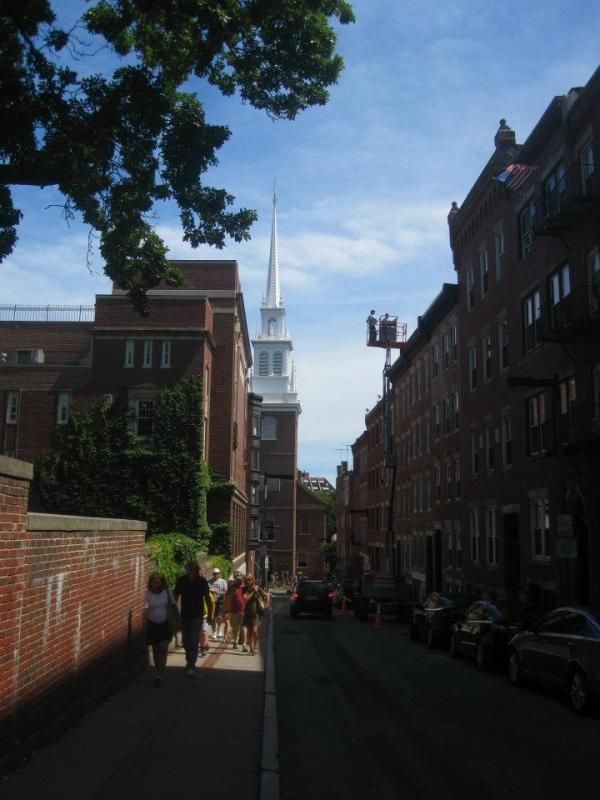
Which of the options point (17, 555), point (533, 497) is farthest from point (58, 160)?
→ point (533, 497)

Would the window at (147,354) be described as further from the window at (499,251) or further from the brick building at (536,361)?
the window at (499,251)

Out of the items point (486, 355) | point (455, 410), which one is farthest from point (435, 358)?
point (486, 355)

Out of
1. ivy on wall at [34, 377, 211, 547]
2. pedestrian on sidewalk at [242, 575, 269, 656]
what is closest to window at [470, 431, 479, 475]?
ivy on wall at [34, 377, 211, 547]

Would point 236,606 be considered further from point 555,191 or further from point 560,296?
point 555,191

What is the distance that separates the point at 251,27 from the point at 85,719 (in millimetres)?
9731

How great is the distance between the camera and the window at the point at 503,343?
29281mm

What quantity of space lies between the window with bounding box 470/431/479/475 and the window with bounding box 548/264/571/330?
9982 millimetres

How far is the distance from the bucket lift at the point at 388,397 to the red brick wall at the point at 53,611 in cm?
3954

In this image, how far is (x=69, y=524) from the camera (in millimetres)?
8859

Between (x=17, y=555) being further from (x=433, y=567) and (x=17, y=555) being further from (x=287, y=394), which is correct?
(x=287, y=394)

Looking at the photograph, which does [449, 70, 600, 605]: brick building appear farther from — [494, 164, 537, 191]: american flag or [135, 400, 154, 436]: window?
[135, 400, 154, 436]: window

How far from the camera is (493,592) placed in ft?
98.9

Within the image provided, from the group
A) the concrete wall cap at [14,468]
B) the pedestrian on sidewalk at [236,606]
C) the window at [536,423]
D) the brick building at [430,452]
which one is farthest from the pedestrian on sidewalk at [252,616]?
the brick building at [430,452]

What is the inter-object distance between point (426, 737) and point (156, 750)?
358cm
